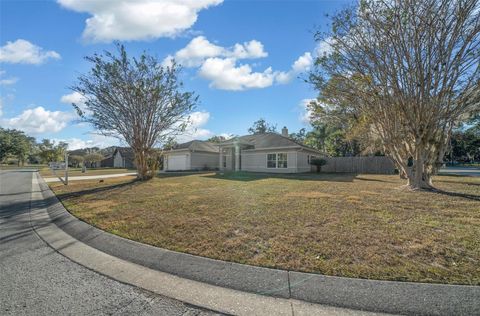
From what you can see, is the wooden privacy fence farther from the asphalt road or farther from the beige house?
the asphalt road

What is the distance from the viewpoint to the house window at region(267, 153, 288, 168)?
24.4m

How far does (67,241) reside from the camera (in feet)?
16.4

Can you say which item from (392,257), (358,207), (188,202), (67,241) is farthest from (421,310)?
(188,202)

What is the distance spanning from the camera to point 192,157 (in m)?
29.2

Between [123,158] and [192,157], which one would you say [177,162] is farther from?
[123,158]

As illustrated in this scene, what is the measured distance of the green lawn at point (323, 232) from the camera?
345 cm

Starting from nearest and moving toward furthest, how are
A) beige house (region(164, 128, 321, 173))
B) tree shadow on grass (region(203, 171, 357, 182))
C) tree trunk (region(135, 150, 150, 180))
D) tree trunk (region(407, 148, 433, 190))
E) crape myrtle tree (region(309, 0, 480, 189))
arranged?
crape myrtle tree (region(309, 0, 480, 189)) → tree trunk (region(407, 148, 433, 190)) → tree trunk (region(135, 150, 150, 180)) → tree shadow on grass (region(203, 171, 357, 182)) → beige house (region(164, 128, 321, 173))

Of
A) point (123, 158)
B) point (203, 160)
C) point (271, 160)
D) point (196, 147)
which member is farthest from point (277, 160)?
point (123, 158)

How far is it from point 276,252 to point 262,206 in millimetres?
3591

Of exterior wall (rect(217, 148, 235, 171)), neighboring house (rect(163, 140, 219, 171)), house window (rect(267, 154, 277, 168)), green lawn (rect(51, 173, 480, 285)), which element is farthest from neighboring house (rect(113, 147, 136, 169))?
green lawn (rect(51, 173, 480, 285))

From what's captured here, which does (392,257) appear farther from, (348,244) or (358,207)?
(358,207)

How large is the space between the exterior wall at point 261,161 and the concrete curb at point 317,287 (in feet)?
67.6

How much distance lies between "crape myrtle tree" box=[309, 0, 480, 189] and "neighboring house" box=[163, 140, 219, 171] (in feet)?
64.8

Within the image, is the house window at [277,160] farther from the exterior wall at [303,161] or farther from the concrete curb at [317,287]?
the concrete curb at [317,287]
